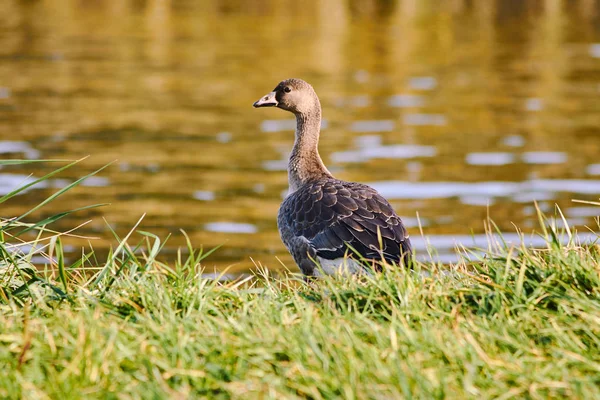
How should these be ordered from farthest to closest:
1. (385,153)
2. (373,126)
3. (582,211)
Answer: (373,126) < (385,153) < (582,211)

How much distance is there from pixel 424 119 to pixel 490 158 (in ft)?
13.1

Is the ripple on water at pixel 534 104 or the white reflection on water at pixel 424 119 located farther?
the ripple on water at pixel 534 104

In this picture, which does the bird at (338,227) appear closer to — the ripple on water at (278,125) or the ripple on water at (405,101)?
the ripple on water at (278,125)

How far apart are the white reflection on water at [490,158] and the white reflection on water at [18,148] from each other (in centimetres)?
807

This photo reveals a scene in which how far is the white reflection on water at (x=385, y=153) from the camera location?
61.9 feet

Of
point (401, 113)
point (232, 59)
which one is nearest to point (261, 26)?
point (232, 59)

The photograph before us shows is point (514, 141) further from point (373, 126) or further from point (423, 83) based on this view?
point (423, 83)

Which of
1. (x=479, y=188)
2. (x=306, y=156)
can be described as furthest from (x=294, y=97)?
(x=479, y=188)

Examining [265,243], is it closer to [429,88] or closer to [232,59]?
[429,88]

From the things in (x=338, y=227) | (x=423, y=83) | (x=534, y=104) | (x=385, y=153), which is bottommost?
(x=385, y=153)

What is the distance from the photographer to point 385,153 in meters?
19.6

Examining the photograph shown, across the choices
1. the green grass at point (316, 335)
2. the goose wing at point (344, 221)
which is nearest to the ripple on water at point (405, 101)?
the goose wing at point (344, 221)

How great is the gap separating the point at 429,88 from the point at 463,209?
12.4 meters

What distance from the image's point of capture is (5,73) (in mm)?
28062
